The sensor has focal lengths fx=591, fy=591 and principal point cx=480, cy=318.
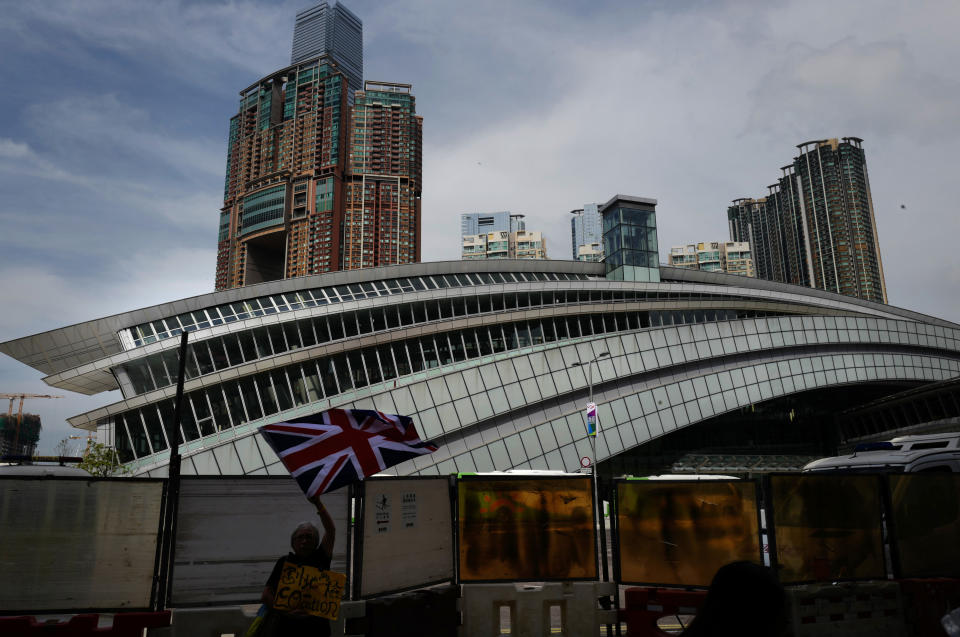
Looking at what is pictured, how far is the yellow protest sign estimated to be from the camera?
18.4ft

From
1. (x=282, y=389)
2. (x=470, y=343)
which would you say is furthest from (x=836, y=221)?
(x=282, y=389)

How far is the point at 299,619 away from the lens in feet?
18.4

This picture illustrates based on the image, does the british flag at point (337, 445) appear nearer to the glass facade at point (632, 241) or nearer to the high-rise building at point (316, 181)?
the glass facade at point (632, 241)

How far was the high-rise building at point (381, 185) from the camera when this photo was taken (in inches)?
6014

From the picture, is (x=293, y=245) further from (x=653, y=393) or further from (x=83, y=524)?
(x=83, y=524)

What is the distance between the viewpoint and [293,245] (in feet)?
497

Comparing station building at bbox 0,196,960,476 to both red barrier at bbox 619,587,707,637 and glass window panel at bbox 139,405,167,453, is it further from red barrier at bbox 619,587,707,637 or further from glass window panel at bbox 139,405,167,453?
red barrier at bbox 619,587,707,637

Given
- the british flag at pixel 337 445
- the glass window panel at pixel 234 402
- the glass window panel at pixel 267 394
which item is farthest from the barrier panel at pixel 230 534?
the glass window panel at pixel 234 402

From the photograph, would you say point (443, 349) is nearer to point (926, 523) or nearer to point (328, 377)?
point (328, 377)

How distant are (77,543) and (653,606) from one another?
8250 millimetres

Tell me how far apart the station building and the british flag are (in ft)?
69.5

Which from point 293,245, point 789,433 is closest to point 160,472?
point 789,433

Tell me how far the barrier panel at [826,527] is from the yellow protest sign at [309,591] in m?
6.88

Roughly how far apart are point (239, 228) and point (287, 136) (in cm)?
2765
